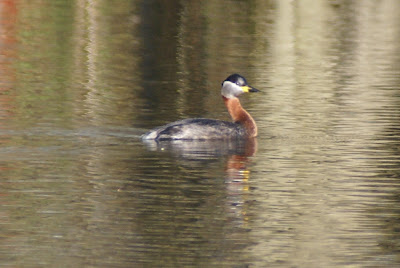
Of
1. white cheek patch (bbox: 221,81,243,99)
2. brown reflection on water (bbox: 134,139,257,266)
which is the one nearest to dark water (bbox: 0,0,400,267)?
brown reflection on water (bbox: 134,139,257,266)

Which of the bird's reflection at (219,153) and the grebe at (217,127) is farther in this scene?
the grebe at (217,127)

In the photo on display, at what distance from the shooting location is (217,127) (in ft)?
56.7

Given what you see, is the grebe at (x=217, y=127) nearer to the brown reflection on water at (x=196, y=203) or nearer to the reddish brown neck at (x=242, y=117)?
the reddish brown neck at (x=242, y=117)

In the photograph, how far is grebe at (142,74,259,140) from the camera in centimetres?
1691

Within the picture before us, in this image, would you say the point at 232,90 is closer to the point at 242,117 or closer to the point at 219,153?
the point at 242,117

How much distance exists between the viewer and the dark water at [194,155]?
10.9m

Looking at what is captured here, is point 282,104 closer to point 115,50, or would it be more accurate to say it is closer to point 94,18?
point 115,50

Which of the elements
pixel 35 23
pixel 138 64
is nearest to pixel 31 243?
pixel 138 64

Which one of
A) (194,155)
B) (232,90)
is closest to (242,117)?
(232,90)

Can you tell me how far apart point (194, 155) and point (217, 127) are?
4.65 feet

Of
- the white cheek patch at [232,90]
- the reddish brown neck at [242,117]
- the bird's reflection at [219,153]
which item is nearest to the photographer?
the bird's reflection at [219,153]

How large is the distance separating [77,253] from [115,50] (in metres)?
20.1

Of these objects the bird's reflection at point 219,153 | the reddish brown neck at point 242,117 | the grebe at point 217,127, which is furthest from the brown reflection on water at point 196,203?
the reddish brown neck at point 242,117

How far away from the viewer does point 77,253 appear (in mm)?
10438
